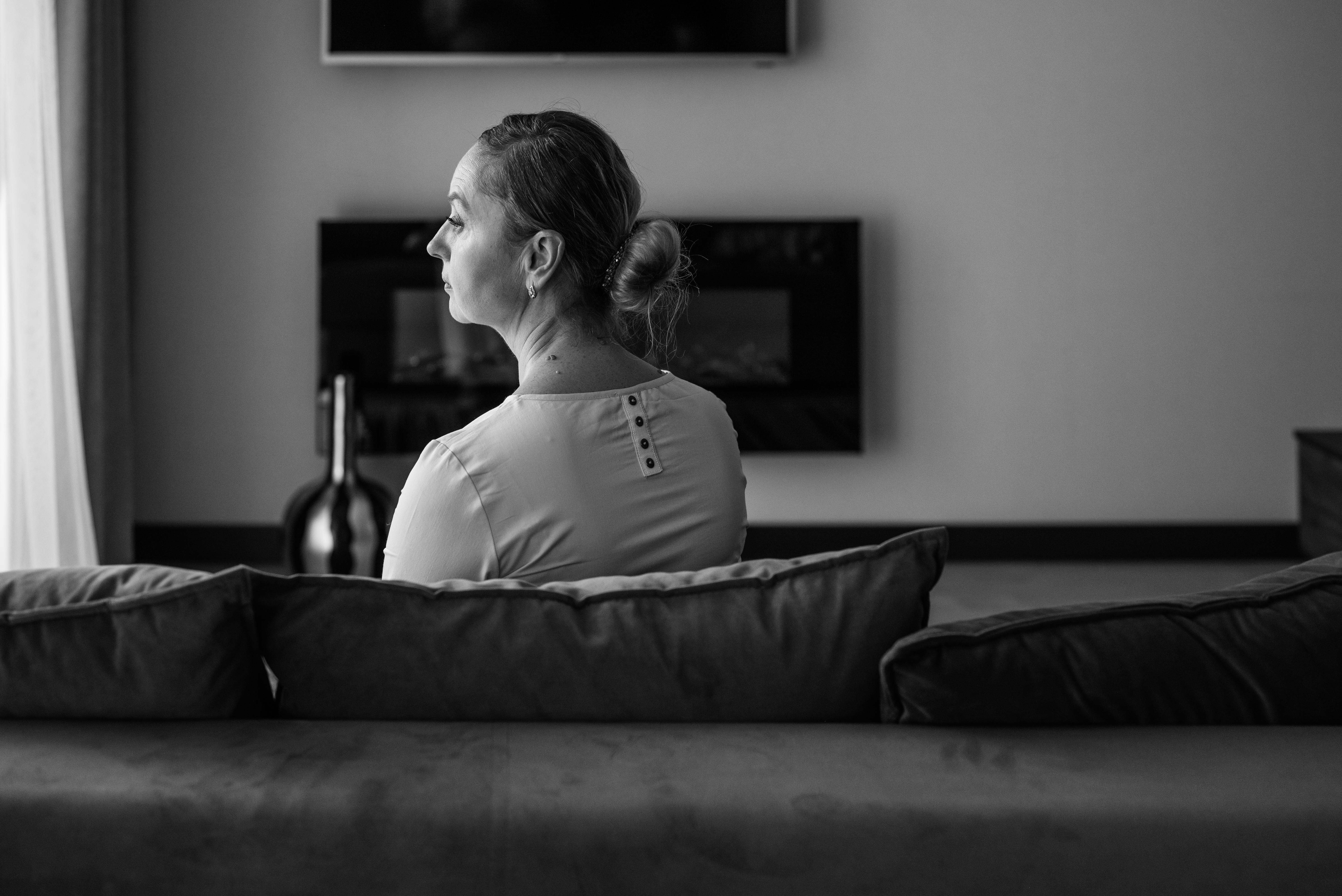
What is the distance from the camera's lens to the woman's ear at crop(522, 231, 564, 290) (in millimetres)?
1401

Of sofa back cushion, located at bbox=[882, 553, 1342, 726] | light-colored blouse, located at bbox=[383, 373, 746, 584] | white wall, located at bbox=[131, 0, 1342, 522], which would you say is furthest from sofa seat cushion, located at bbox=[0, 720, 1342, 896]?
white wall, located at bbox=[131, 0, 1342, 522]

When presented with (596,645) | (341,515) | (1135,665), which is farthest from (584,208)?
(341,515)

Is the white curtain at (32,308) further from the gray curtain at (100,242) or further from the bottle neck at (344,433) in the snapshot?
the bottle neck at (344,433)

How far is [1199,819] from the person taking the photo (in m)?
0.77

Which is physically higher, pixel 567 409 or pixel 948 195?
pixel 948 195

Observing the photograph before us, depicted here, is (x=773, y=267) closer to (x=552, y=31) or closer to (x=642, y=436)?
(x=552, y=31)

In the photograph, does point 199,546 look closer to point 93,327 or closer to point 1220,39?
point 93,327

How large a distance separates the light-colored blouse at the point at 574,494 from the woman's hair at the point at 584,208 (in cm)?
16

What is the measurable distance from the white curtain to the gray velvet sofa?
298cm

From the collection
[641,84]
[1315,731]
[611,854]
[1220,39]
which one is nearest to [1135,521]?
[1220,39]

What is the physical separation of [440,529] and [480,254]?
1.37 feet

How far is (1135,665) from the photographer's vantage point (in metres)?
0.92

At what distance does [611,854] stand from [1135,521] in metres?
4.29

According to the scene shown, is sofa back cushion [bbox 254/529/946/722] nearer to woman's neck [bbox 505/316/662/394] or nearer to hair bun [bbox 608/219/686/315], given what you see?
woman's neck [bbox 505/316/662/394]
